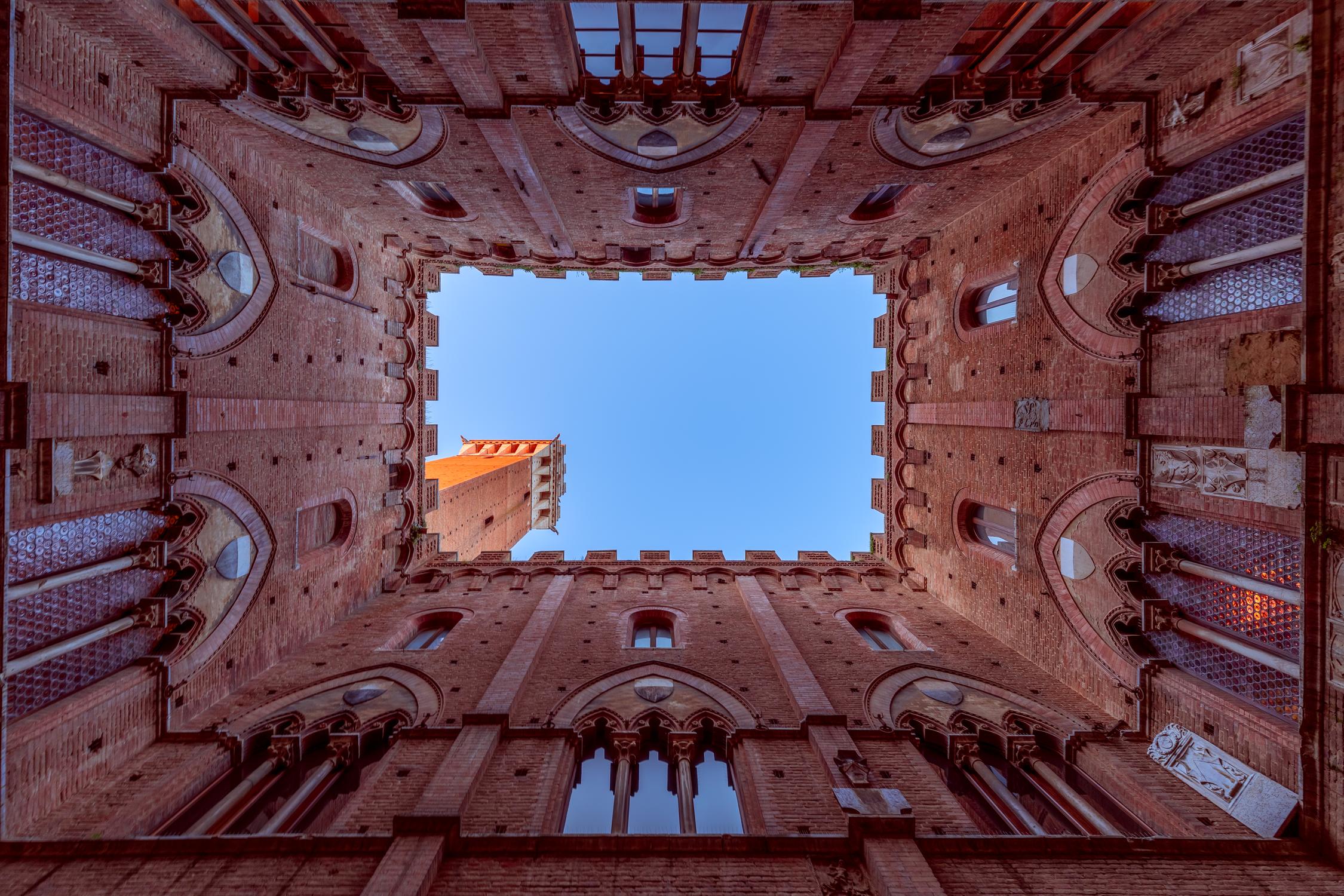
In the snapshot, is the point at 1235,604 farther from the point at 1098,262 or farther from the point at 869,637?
the point at 869,637

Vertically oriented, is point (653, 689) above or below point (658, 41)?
below

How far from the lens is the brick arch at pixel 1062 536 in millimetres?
10109

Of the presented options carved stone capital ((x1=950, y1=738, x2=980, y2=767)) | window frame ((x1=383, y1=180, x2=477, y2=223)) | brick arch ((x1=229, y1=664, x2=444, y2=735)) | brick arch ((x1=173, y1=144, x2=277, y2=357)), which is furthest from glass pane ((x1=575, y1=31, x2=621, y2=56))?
carved stone capital ((x1=950, y1=738, x2=980, y2=767))

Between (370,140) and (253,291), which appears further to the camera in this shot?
(370,140)

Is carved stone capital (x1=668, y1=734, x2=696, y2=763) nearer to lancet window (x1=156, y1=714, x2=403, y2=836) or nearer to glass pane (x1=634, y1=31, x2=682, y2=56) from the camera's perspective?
lancet window (x1=156, y1=714, x2=403, y2=836)

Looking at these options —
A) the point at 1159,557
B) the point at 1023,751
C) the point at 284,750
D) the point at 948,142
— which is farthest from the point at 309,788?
the point at 948,142

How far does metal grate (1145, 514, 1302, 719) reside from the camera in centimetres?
802

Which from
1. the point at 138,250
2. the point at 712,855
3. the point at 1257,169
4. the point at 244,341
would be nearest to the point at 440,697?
the point at 712,855

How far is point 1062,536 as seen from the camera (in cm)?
1140

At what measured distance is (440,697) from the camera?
37.2 feet

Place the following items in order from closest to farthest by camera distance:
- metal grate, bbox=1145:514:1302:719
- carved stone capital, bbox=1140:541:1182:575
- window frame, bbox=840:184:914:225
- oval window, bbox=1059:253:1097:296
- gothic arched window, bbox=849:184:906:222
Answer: metal grate, bbox=1145:514:1302:719, carved stone capital, bbox=1140:541:1182:575, oval window, bbox=1059:253:1097:296, window frame, bbox=840:184:914:225, gothic arched window, bbox=849:184:906:222

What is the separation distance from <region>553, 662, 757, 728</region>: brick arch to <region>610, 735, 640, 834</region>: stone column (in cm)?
102

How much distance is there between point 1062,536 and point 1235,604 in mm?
2837

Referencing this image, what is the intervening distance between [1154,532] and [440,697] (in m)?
14.1
